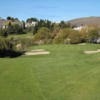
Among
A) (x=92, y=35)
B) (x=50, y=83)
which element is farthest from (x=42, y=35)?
Result: (x=50, y=83)

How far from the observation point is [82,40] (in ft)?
257

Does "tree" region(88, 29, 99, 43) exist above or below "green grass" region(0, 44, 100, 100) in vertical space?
below

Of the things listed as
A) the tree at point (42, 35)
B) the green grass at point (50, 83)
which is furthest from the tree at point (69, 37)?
the green grass at point (50, 83)

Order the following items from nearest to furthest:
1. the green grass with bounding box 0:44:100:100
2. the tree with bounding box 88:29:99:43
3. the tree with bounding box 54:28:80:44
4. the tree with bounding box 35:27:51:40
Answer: the green grass with bounding box 0:44:100:100 < the tree with bounding box 54:28:80:44 < the tree with bounding box 35:27:51:40 < the tree with bounding box 88:29:99:43

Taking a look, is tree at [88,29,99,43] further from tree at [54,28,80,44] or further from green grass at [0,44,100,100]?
green grass at [0,44,100,100]

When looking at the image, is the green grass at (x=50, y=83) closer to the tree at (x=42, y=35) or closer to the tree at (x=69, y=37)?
the tree at (x=69, y=37)

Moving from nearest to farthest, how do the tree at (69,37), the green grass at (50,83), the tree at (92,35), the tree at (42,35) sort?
the green grass at (50,83)
the tree at (69,37)
the tree at (42,35)
the tree at (92,35)

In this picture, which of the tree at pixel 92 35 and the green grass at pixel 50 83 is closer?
the green grass at pixel 50 83

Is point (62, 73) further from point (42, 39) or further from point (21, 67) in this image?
point (42, 39)

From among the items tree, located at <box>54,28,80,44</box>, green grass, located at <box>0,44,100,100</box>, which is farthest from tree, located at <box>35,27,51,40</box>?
green grass, located at <box>0,44,100,100</box>

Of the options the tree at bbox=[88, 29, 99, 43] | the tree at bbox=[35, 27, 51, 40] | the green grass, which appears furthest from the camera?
the tree at bbox=[88, 29, 99, 43]

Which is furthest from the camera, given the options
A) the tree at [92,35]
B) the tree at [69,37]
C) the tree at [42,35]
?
the tree at [92,35]

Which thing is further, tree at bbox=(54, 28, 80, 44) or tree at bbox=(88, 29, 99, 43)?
tree at bbox=(88, 29, 99, 43)

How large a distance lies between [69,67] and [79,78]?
3653 millimetres
